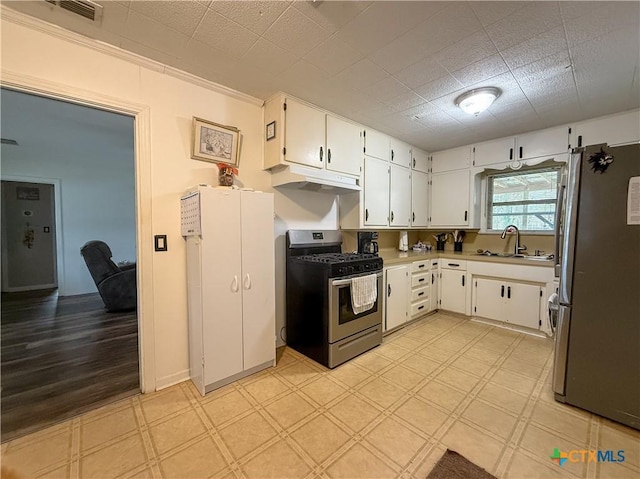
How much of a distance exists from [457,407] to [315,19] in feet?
8.96

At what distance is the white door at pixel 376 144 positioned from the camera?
331cm

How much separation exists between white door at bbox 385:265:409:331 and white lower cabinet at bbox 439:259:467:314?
0.85 m

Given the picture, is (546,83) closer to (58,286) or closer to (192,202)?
(192,202)

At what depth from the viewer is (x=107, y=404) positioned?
1909mm

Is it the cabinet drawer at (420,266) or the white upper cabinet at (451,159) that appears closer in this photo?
the cabinet drawer at (420,266)

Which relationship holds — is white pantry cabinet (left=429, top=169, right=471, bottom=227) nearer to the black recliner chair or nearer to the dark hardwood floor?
the dark hardwood floor

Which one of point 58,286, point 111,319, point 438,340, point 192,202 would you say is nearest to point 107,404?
point 192,202

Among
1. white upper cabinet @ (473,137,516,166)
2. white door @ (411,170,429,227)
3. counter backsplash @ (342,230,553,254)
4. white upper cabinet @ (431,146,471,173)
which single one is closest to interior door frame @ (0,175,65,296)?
counter backsplash @ (342,230,553,254)

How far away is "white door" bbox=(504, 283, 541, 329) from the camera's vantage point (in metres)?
3.12

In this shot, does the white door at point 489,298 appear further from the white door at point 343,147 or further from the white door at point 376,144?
the white door at point 343,147

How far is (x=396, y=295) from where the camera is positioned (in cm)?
322

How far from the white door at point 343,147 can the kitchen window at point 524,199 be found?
2.36 meters

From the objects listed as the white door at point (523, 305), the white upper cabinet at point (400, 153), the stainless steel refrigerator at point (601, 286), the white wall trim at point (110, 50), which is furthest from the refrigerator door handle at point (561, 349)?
the white wall trim at point (110, 50)

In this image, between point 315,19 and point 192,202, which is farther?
point 192,202
